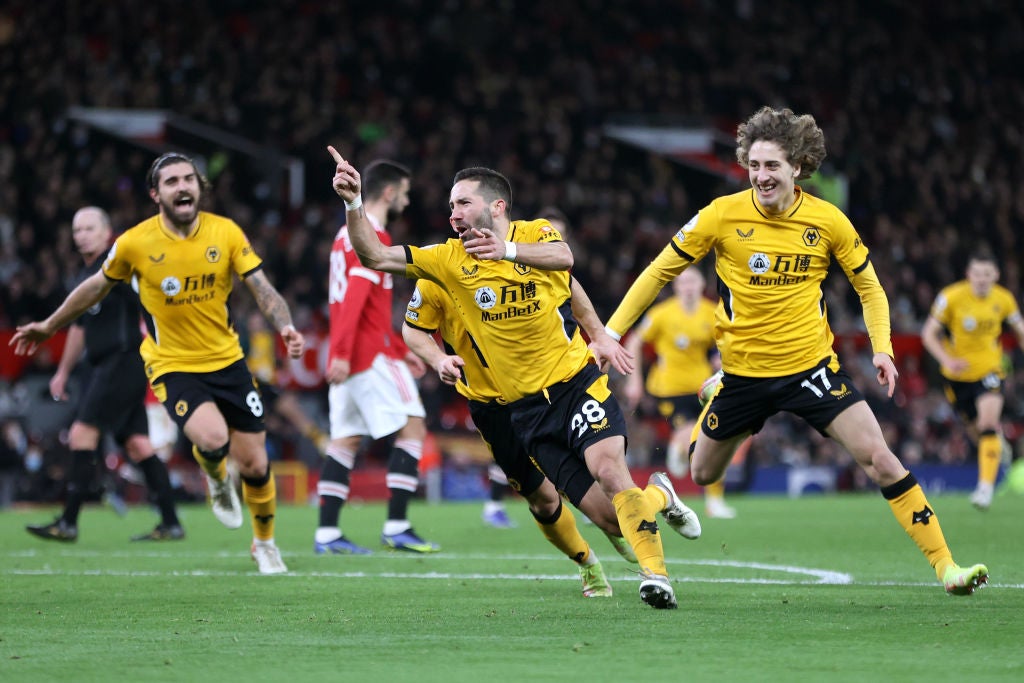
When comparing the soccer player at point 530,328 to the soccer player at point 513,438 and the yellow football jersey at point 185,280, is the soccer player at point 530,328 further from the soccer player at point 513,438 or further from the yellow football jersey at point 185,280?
the yellow football jersey at point 185,280

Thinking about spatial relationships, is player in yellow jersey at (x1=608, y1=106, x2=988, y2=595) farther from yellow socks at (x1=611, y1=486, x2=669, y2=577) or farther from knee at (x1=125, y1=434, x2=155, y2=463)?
knee at (x1=125, y1=434, x2=155, y2=463)

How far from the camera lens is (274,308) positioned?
880 centimetres

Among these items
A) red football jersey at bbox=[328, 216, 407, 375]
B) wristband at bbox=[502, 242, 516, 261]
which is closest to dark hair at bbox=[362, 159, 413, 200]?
red football jersey at bbox=[328, 216, 407, 375]

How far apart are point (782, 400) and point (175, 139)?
68.0 feet

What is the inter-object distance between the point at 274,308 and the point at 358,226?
234 centimetres

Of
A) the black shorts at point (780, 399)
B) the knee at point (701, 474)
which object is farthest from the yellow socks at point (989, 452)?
the black shorts at point (780, 399)

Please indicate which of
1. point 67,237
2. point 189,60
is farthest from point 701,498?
point 189,60

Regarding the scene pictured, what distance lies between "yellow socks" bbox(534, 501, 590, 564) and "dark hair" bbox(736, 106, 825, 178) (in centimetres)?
211

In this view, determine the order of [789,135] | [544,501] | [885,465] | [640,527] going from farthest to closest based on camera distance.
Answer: [789,135] < [544,501] < [885,465] < [640,527]

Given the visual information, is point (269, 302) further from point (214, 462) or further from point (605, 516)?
point (605, 516)

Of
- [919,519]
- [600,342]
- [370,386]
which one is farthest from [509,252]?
[370,386]

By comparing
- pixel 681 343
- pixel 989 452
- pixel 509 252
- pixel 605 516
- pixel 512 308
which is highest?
pixel 509 252

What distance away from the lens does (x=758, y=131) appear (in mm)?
7660

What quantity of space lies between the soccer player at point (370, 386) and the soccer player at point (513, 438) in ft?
10.7
